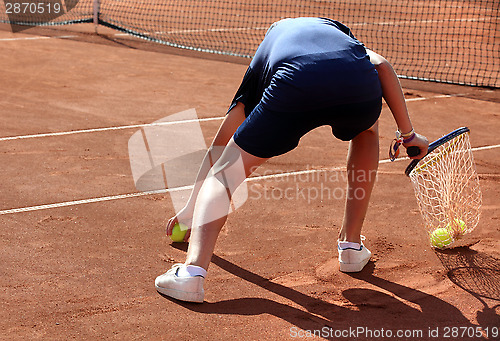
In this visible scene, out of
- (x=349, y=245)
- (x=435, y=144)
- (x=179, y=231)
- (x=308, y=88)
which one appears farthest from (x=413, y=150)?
(x=179, y=231)

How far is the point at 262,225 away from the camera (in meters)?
4.92

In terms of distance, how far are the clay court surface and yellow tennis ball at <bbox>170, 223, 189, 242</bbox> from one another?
9 centimetres

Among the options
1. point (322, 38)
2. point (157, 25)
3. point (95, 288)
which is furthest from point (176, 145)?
point (157, 25)

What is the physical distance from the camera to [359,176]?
411cm

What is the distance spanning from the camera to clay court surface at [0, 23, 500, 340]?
141 inches

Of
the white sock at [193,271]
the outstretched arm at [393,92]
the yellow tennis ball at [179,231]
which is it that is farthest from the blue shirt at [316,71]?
the yellow tennis ball at [179,231]

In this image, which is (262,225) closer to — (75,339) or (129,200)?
(129,200)

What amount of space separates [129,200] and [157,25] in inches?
346

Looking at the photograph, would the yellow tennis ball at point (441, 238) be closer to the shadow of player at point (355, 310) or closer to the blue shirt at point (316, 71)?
the shadow of player at point (355, 310)

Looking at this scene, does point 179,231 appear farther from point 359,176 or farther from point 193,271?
point 359,176

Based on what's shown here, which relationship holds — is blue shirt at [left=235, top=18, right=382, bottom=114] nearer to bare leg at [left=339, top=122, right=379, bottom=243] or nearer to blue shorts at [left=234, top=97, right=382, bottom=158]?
blue shorts at [left=234, top=97, right=382, bottom=158]

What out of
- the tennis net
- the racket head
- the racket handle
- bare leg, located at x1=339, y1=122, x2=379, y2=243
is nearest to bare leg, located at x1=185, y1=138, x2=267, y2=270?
bare leg, located at x1=339, y1=122, x2=379, y2=243

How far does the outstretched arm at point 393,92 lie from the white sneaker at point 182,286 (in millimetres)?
1346

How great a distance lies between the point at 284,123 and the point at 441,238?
64.7 inches
